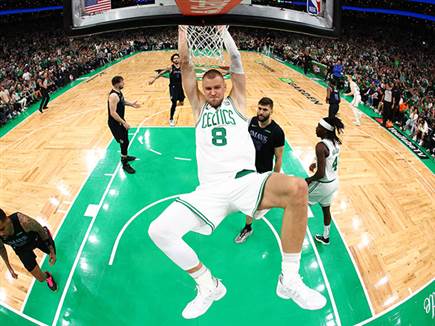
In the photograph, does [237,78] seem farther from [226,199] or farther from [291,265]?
[291,265]

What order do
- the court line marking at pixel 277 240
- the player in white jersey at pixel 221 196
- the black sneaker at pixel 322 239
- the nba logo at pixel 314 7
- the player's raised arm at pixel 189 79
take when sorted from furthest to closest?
the black sneaker at pixel 322 239 → the court line marking at pixel 277 240 → the nba logo at pixel 314 7 → the player's raised arm at pixel 189 79 → the player in white jersey at pixel 221 196

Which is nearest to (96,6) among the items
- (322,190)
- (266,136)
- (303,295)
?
(266,136)

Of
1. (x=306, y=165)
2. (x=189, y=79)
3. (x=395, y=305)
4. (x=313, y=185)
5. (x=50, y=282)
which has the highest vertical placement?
(x=189, y=79)

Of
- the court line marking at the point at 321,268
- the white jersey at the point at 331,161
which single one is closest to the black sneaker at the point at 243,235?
the court line marking at the point at 321,268

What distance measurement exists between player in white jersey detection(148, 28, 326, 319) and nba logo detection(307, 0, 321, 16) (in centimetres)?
102

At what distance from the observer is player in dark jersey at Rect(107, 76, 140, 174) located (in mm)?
6039

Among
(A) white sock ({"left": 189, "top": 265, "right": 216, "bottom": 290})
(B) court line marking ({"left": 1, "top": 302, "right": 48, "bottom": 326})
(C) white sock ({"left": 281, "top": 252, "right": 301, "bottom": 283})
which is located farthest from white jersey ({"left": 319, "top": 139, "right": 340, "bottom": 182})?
(B) court line marking ({"left": 1, "top": 302, "right": 48, "bottom": 326})

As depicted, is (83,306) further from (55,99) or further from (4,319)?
(55,99)

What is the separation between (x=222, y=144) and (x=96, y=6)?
1834mm

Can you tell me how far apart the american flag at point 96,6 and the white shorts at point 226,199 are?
1986 millimetres

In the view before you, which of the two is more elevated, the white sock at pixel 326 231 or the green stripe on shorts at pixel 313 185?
the green stripe on shorts at pixel 313 185

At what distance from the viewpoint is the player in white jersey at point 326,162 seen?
13.4 feet

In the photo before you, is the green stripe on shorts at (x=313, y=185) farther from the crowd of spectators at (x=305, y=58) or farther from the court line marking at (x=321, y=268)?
the crowd of spectators at (x=305, y=58)

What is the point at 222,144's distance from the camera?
2631mm
